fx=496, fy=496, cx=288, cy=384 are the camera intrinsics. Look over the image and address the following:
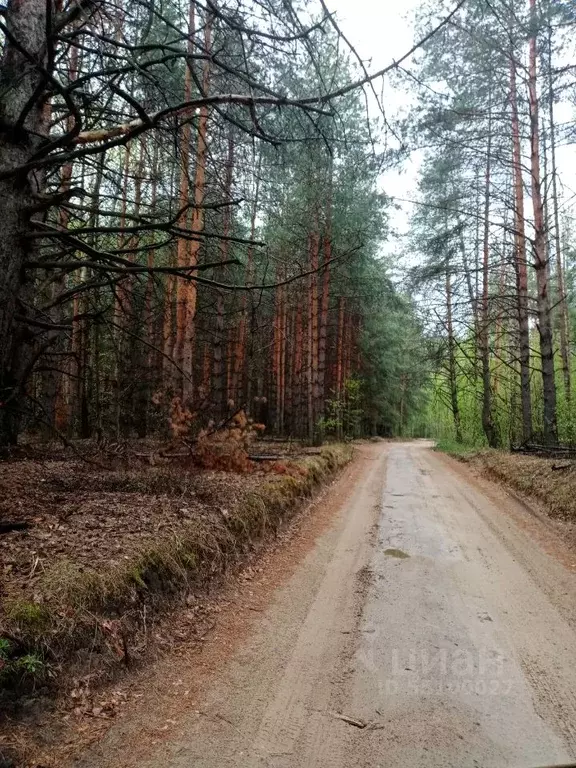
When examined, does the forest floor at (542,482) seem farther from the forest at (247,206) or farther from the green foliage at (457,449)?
the green foliage at (457,449)

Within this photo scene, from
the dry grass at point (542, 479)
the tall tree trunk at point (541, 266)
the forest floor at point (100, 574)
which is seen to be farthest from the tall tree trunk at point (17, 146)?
the tall tree trunk at point (541, 266)

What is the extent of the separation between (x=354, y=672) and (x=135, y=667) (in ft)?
4.32

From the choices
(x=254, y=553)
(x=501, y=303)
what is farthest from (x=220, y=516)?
(x=501, y=303)

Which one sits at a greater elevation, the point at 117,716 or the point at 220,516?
the point at 220,516

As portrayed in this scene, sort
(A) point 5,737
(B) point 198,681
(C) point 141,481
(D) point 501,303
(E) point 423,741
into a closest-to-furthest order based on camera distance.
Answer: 1. (A) point 5,737
2. (E) point 423,741
3. (B) point 198,681
4. (C) point 141,481
5. (D) point 501,303

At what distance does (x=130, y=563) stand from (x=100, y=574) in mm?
315

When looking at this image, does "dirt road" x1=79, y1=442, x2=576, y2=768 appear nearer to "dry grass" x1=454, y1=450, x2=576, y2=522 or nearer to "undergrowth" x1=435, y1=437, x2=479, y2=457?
"dry grass" x1=454, y1=450, x2=576, y2=522

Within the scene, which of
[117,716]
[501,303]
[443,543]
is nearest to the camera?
[117,716]

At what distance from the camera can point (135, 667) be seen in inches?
116

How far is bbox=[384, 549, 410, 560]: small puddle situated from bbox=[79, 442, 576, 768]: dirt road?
0.02 meters

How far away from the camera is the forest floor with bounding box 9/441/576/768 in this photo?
7.68 ft

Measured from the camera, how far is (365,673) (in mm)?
3006

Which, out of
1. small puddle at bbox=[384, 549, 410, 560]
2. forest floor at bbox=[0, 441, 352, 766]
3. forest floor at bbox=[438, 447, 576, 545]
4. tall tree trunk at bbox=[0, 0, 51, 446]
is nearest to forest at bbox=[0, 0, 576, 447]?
tall tree trunk at bbox=[0, 0, 51, 446]

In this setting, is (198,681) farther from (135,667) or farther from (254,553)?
(254,553)
